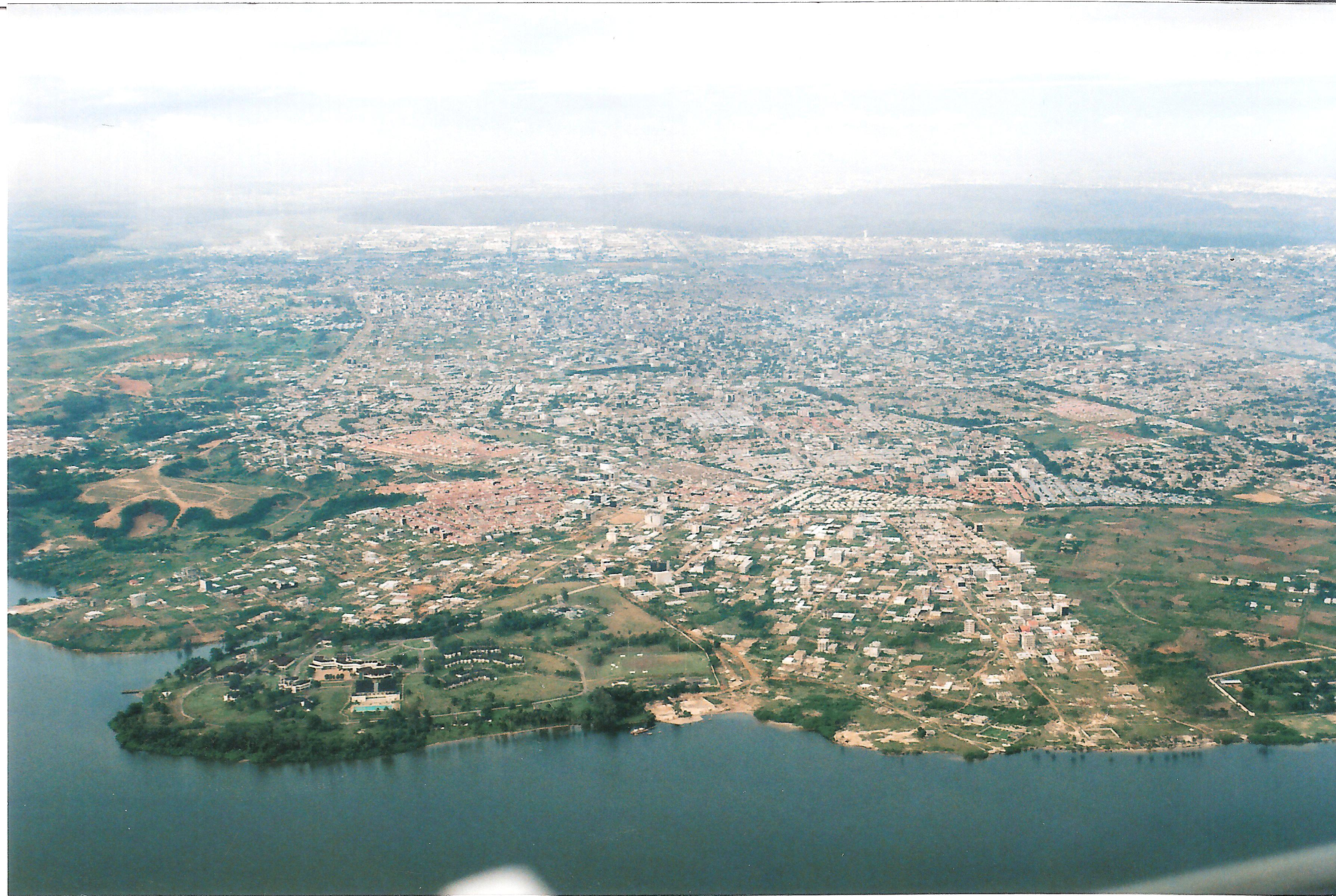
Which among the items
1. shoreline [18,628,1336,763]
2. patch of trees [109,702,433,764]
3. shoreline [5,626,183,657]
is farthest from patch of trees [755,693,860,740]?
shoreline [5,626,183,657]

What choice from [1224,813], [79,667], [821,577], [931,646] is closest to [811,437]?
[821,577]

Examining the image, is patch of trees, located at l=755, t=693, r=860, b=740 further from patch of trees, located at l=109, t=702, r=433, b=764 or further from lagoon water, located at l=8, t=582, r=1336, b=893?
patch of trees, located at l=109, t=702, r=433, b=764

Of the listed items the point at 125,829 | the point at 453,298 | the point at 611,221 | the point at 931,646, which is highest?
the point at 611,221

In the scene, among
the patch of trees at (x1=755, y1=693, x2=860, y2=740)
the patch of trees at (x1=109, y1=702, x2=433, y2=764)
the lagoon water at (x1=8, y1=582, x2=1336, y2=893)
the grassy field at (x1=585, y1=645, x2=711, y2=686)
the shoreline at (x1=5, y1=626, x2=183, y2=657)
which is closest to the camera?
the lagoon water at (x1=8, y1=582, x2=1336, y2=893)

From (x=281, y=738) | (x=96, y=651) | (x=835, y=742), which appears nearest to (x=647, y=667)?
(x=835, y=742)

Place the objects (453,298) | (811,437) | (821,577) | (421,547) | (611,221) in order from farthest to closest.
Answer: (453,298)
(611,221)
(811,437)
(421,547)
(821,577)

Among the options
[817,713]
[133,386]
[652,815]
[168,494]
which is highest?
[133,386]

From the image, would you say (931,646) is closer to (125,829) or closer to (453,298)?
(125,829)

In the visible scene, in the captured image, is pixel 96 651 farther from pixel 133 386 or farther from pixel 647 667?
pixel 133 386

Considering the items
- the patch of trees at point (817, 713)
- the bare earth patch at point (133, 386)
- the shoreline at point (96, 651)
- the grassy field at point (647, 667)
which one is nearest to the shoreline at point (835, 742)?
the patch of trees at point (817, 713)
